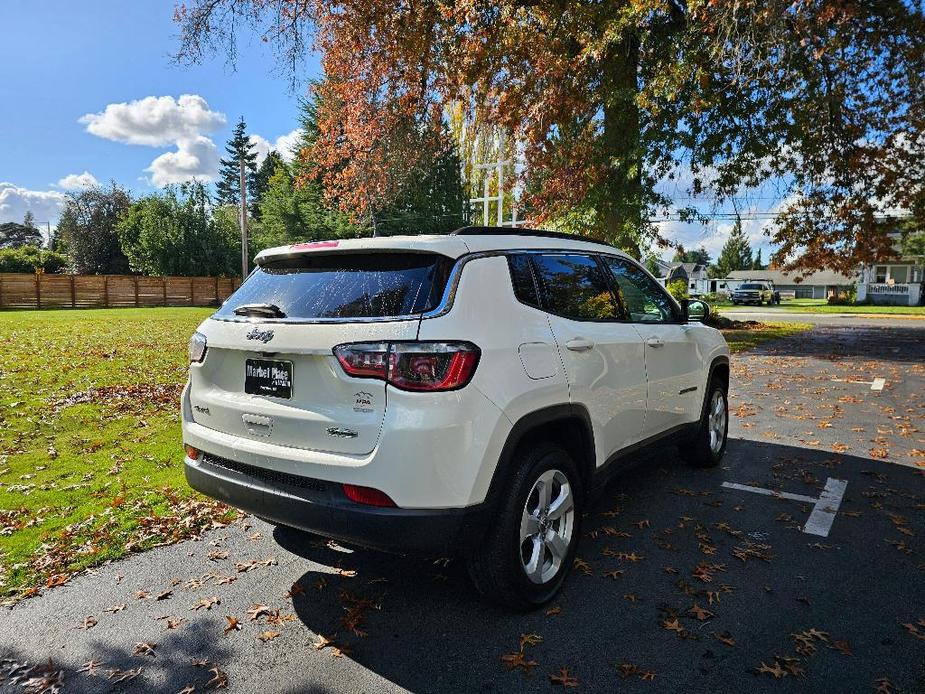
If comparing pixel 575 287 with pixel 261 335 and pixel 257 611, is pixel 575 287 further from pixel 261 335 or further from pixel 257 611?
pixel 257 611

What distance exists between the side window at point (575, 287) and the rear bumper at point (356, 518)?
50.2 inches

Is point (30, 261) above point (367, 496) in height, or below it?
above

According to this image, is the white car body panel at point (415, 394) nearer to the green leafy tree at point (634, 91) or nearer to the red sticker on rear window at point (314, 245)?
the red sticker on rear window at point (314, 245)

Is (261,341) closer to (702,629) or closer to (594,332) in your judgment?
(594,332)

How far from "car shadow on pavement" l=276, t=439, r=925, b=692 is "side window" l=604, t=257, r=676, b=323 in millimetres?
1046

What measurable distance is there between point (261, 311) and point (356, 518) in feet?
3.91

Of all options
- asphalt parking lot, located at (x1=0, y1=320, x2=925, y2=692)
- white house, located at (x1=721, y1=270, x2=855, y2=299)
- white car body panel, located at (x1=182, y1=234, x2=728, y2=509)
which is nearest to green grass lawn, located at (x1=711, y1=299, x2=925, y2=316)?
white house, located at (x1=721, y1=270, x2=855, y2=299)

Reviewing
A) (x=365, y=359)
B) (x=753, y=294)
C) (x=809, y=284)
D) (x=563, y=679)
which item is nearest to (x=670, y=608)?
(x=563, y=679)

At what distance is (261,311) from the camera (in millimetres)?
3021

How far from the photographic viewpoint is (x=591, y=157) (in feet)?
48.9

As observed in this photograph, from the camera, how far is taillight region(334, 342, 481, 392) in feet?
8.19

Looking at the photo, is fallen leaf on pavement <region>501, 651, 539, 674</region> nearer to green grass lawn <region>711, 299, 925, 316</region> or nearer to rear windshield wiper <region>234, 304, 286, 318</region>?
rear windshield wiper <region>234, 304, 286, 318</region>

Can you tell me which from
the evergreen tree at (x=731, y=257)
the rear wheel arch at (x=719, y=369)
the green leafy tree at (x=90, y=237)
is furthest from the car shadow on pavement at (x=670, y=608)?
the evergreen tree at (x=731, y=257)

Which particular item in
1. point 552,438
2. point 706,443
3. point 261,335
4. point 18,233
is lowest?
point 706,443
